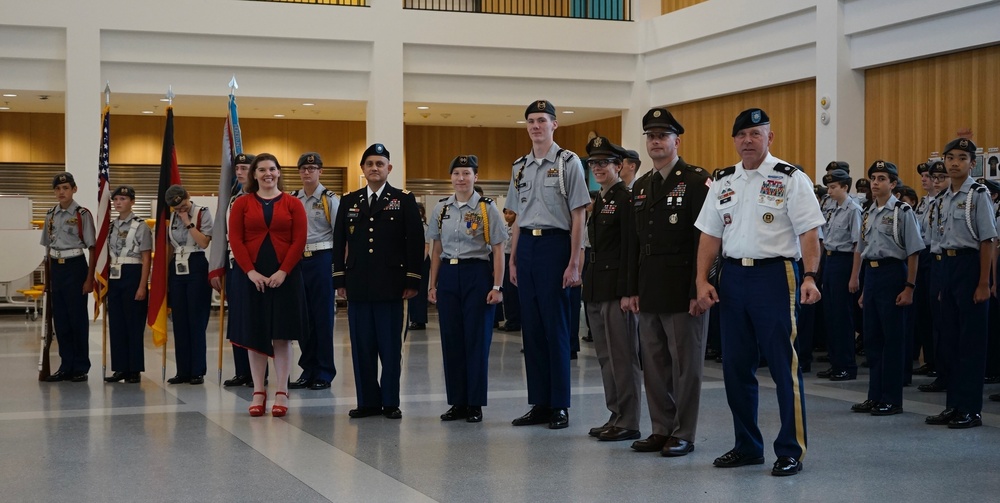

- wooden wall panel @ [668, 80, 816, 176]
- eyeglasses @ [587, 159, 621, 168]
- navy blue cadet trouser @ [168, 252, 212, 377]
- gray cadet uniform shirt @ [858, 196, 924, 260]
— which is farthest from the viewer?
wooden wall panel @ [668, 80, 816, 176]

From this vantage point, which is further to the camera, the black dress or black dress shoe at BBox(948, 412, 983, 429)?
the black dress

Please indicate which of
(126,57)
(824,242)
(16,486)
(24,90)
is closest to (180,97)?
(126,57)

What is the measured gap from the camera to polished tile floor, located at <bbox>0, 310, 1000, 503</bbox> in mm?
4793

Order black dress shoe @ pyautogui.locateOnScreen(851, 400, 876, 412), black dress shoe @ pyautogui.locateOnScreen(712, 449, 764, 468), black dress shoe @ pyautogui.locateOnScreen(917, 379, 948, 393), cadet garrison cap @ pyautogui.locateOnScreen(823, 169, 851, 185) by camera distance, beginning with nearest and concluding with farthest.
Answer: black dress shoe @ pyautogui.locateOnScreen(712, 449, 764, 468), black dress shoe @ pyautogui.locateOnScreen(851, 400, 876, 412), black dress shoe @ pyautogui.locateOnScreen(917, 379, 948, 393), cadet garrison cap @ pyautogui.locateOnScreen(823, 169, 851, 185)

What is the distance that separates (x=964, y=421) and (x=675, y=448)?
2.17 meters

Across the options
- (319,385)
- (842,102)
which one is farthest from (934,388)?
(842,102)

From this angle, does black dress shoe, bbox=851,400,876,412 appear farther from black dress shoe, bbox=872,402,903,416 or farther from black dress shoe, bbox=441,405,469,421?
black dress shoe, bbox=441,405,469,421

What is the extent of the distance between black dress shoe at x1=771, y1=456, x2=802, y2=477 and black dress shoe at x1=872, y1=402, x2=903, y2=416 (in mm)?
2126

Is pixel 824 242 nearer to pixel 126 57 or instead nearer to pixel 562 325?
pixel 562 325

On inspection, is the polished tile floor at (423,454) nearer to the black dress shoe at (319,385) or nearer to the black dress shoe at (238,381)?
the black dress shoe at (319,385)

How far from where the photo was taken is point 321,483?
4961mm

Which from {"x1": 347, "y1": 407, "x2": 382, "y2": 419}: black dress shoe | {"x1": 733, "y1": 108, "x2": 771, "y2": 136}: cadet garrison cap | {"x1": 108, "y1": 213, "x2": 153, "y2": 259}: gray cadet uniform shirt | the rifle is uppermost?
{"x1": 733, "y1": 108, "x2": 771, "y2": 136}: cadet garrison cap

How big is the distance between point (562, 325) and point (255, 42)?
11.3 metres

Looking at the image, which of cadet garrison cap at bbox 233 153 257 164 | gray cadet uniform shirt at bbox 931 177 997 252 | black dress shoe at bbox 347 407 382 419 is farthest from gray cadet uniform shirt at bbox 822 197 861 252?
cadet garrison cap at bbox 233 153 257 164
